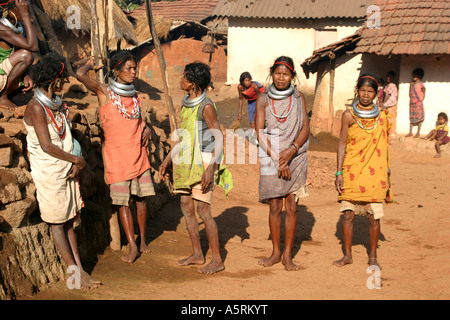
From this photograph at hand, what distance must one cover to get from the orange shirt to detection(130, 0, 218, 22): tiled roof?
20328 millimetres

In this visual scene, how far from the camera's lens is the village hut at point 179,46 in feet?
73.5

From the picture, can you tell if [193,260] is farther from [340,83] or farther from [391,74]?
[340,83]

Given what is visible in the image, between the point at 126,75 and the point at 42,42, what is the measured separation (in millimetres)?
3621

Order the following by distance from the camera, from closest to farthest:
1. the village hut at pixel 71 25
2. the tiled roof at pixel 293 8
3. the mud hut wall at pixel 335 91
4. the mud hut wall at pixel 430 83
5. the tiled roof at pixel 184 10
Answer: the mud hut wall at pixel 430 83 → the village hut at pixel 71 25 → the mud hut wall at pixel 335 91 → the tiled roof at pixel 293 8 → the tiled roof at pixel 184 10

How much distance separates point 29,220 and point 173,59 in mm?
19208

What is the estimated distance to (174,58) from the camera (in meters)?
23.2

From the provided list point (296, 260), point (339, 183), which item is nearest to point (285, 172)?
point (339, 183)

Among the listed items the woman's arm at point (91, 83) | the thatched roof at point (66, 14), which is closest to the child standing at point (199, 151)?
the woman's arm at point (91, 83)

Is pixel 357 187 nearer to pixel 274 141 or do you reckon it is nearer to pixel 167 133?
pixel 274 141

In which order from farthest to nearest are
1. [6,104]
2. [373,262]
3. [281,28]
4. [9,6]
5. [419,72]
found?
[281,28]
[419,72]
[9,6]
[6,104]
[373,262]

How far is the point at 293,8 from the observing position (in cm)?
2050

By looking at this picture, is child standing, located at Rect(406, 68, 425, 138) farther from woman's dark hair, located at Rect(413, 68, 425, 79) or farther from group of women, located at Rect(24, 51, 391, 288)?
group of women, located at Rect(24, 51, 391, 288)

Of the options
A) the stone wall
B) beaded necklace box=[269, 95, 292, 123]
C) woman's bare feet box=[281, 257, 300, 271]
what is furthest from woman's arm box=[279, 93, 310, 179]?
the stone wall

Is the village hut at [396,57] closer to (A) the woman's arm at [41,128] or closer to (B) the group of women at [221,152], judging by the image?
(B) the group of women at [221,152]
